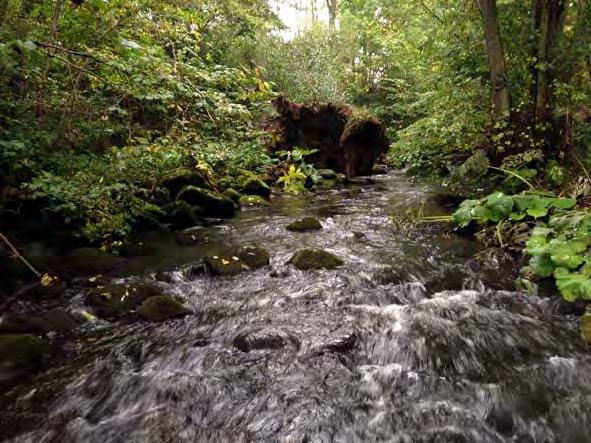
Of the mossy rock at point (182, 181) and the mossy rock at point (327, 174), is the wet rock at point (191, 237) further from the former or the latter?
the mossy rock at point (327, 174)

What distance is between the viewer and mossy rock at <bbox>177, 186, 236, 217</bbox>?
24.9ft

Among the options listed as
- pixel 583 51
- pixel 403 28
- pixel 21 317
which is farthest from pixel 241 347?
pixel 403 28

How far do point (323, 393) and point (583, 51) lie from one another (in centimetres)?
485

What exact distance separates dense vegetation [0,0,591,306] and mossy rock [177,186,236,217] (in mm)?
662

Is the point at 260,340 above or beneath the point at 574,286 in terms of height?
beneath

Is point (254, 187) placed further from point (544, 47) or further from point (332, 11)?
point (332, 11)

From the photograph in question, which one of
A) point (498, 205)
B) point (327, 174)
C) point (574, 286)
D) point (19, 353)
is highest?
point (498, 205)

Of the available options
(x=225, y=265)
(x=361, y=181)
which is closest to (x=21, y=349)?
(x=225, y=265)

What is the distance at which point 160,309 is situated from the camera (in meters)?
3.92

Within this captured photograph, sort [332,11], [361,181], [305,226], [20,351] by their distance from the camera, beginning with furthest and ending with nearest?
[332,11], [361,181], [305,226], [20,351]

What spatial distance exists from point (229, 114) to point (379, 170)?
11.4m

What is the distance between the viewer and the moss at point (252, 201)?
29.8 ft

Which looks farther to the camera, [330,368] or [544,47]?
[544,47]

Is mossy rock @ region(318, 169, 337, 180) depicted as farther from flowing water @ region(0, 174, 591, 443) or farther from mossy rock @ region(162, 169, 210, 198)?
flowing water @ region(0, 174, 591, 443)
